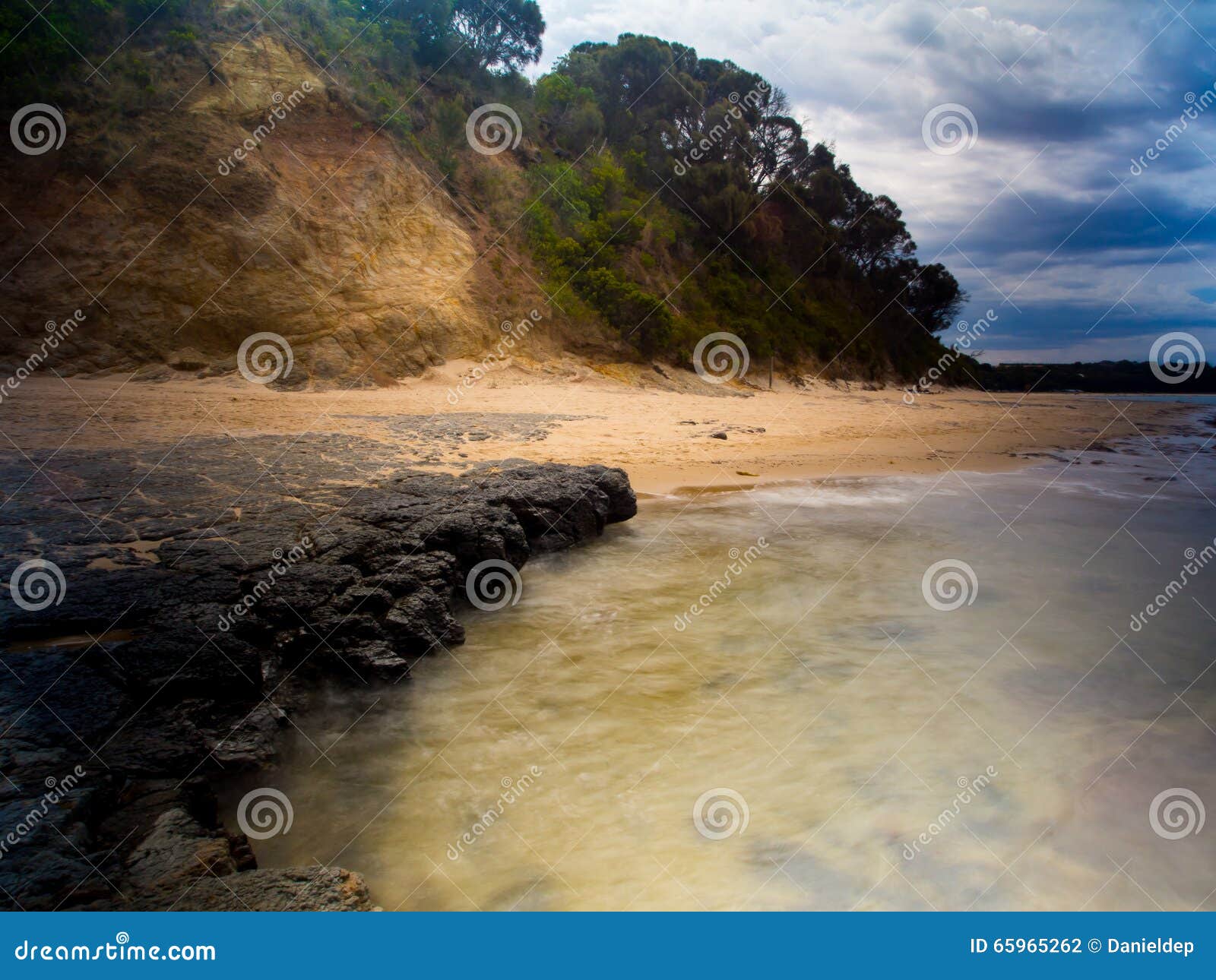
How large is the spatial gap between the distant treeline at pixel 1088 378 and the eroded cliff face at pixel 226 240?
48498 millimetres

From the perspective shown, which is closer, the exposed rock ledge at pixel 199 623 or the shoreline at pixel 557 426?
the exposed rock ledge at pixel 199 623

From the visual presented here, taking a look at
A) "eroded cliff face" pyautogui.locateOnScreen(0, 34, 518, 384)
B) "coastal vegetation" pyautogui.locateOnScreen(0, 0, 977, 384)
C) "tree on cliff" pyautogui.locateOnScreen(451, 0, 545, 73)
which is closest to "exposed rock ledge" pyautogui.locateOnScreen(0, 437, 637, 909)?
"eroded cliff face" pyautogui.locateOnScreen(0, 34, 518, 384)

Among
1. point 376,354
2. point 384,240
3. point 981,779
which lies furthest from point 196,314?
point 981,779

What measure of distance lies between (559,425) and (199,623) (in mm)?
8764

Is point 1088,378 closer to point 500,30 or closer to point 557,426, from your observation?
point 500,30

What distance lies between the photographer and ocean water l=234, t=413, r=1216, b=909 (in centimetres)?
332

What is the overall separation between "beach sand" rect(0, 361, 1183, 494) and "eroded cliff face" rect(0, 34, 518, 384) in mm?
1100

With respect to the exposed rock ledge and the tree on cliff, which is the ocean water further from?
the tree on cliff

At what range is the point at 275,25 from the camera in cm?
1839

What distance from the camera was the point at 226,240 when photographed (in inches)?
597

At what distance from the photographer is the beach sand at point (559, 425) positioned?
9.94 metres

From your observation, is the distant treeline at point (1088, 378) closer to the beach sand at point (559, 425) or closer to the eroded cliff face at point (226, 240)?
the beach sand at point (559, 425)

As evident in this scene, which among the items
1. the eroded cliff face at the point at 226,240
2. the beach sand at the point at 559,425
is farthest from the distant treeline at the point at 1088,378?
the eroded cliff face at the point at 226,240

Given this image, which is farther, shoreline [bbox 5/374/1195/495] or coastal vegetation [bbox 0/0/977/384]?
coastal vegetation [bbox 0/0/977/384]
